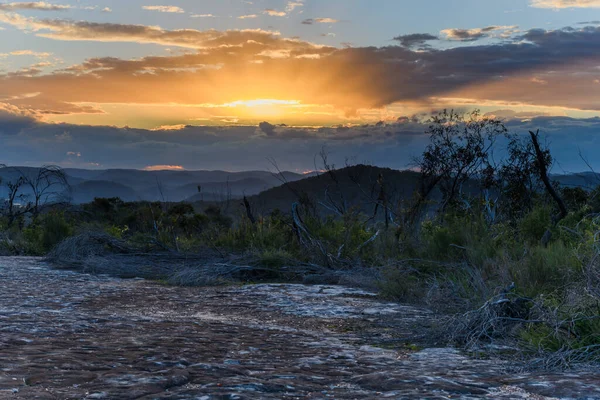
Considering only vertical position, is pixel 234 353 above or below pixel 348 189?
below

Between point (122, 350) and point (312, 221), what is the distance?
8.82 meters

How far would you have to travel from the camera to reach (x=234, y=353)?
455cm

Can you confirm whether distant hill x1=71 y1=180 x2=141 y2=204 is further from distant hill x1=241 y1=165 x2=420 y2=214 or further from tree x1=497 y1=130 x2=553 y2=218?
tree x1=497 y1=130 x2=553 y2=218

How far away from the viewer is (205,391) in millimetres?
3361

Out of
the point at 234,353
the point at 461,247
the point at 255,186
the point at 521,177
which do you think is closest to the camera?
the point at 234,353

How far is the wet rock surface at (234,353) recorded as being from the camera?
3439 mm

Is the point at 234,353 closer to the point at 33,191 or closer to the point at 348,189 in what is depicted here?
the point at 33,191

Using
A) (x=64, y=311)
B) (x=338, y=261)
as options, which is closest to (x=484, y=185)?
(x=338, y=261)

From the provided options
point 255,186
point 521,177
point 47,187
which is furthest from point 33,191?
point 255,186

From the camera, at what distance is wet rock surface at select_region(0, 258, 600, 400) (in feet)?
11.3

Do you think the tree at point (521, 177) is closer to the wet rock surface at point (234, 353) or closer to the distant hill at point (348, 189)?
the distant hill at point (348, 189)

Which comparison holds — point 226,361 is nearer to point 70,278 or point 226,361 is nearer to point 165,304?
point 165,304

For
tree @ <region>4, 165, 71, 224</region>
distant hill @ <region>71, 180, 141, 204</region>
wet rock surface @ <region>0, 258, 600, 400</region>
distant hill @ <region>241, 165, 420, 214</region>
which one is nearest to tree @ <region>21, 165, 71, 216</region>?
tree @ <region>4, 165, 71, 224</region>

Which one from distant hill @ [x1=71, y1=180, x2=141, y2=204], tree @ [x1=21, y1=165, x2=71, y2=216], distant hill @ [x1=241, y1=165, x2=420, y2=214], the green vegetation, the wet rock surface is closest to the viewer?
the wet rock surface
